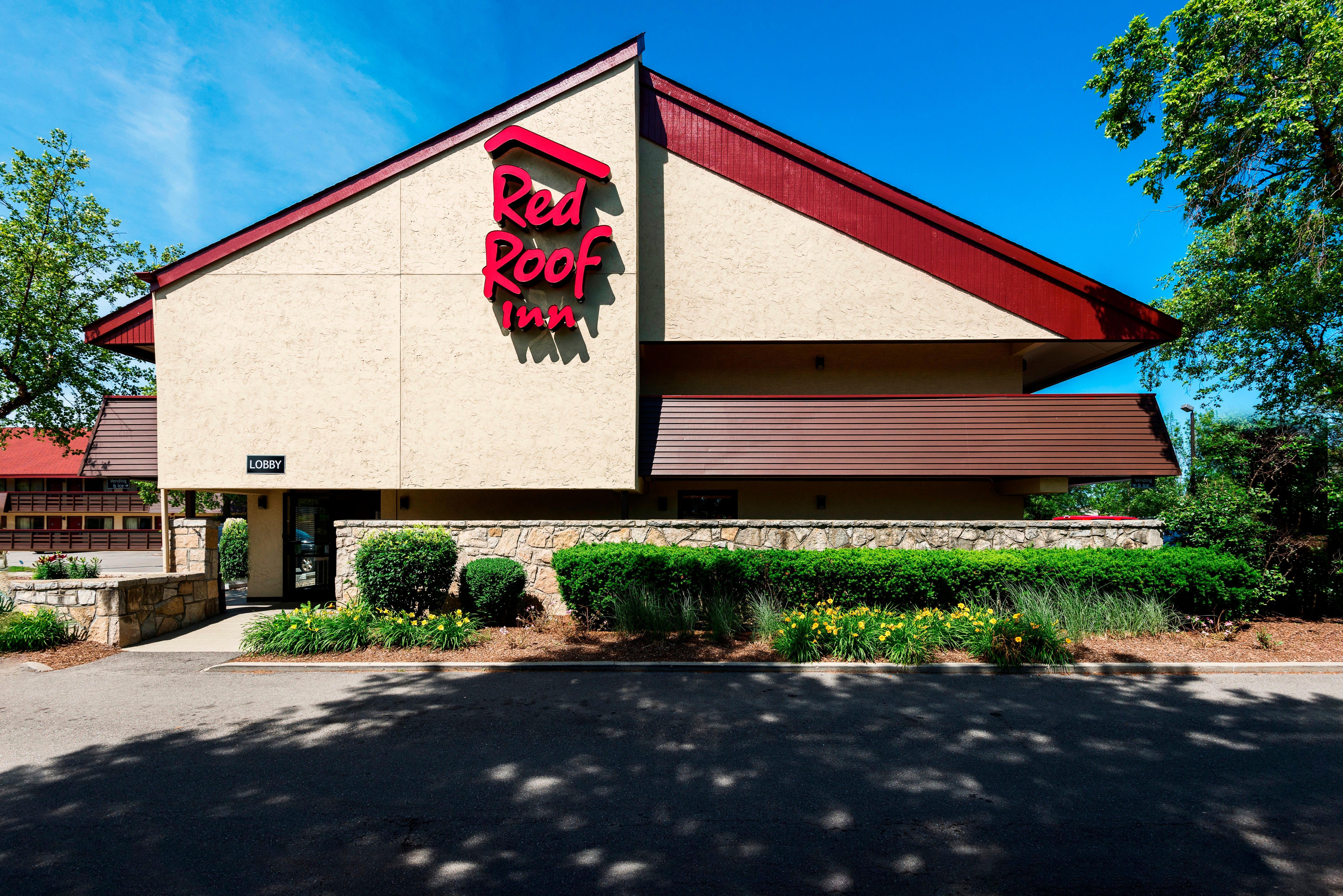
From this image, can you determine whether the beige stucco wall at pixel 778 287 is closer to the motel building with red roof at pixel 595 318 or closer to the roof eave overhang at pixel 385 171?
the motel building with red roof at pixel 595 318

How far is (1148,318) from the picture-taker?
11836 mm

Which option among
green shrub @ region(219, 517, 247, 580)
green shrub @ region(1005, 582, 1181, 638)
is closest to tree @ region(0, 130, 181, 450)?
green shrub @ region(219, 517, 247, 580)

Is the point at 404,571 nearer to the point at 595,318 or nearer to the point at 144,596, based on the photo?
the point at 144,596

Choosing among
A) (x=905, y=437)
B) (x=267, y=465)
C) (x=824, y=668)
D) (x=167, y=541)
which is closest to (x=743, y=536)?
(x=824, y=668)

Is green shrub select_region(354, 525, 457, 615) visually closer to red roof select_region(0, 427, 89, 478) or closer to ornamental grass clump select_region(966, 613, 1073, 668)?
ornamental grass clump select_region(966, 613, 1073, 668)

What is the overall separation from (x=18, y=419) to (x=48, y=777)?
62.6ft

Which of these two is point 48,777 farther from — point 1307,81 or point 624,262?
point 1307,81

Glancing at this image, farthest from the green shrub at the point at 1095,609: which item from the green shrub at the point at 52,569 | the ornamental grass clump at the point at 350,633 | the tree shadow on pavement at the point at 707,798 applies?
the green shrub at the point at 52,569

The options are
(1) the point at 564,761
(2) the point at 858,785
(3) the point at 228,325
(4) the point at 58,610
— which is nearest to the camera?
(2) the point at 858,785

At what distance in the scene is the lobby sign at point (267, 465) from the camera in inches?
436

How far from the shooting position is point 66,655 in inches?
332

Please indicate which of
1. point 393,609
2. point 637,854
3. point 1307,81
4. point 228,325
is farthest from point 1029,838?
point 228,325

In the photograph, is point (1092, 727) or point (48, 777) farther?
point (1092, 727)

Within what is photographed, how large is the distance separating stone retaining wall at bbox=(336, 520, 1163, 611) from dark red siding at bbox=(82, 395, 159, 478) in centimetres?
442
